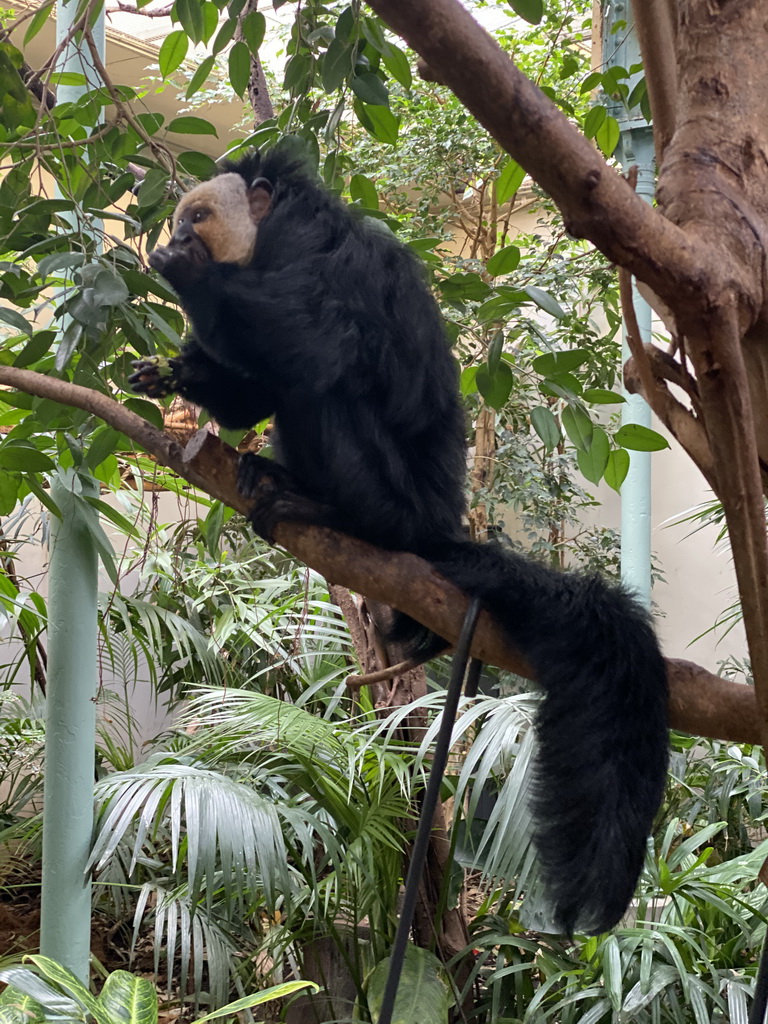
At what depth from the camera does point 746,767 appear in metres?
2.65

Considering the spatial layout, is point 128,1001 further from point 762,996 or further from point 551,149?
point 551,149

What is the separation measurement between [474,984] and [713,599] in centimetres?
281

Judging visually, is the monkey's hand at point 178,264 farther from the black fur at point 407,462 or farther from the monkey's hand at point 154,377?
the monkey's hand at point 154,377

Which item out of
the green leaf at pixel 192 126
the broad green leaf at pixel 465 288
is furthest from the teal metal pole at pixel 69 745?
the broad green leaf at pixel 465 288

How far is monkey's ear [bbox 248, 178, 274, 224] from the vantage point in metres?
1.51

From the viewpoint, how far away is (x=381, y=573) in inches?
43.9

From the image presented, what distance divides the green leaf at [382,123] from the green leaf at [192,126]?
228 mm

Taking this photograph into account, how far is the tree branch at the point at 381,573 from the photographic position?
3.33 feet

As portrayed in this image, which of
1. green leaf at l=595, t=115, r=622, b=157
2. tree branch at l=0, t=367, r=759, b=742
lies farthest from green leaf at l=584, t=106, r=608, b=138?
tree branch at l=0, t=367, r=759, b=742

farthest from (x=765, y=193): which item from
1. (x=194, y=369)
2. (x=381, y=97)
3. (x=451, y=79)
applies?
(x=194, y=369)

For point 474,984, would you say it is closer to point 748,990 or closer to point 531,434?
point 748,990

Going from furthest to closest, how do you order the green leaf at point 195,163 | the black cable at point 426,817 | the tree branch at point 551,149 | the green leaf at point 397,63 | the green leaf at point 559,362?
→ the green leaf at point 195,163
the green leaf at point 397,63
the green leaf at point 559,362
the black cable at point 426,817
the tree branch at point 551,149

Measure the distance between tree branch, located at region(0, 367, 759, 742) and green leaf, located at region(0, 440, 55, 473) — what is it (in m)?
0.09

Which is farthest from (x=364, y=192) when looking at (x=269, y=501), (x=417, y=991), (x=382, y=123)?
(x=417, y=991)
